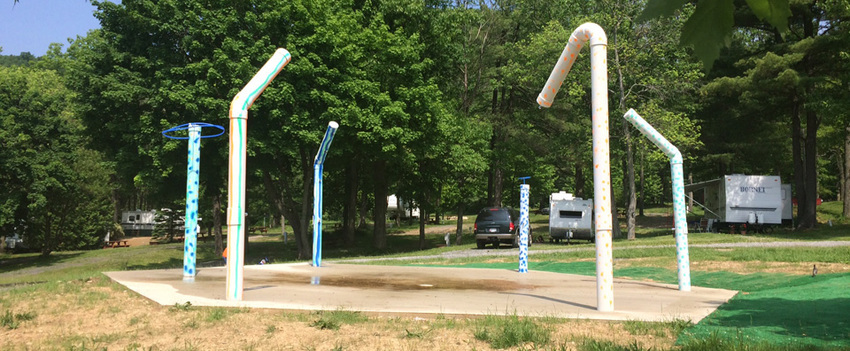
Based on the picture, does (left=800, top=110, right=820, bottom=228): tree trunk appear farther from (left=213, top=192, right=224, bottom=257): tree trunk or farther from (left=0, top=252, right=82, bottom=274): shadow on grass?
(left=0, top=252, right=82, bottom=274): shadow on grass

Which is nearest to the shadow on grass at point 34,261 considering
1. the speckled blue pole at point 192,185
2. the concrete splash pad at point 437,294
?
the speckled blue pole at point 192,185

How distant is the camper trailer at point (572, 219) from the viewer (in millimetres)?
33750

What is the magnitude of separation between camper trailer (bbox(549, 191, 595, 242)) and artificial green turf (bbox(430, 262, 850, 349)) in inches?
777

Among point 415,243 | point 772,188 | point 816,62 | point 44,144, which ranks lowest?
point 415,243

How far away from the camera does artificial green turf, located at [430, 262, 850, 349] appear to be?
20.8 ft

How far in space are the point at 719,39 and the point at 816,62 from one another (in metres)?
35.5

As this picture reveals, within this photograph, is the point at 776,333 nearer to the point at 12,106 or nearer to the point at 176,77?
the point at 176,77

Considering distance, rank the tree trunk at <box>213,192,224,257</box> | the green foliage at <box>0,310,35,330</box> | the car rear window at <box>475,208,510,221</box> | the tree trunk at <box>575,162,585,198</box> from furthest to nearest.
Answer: the tree trunk at <box>575,162,585,198</box>
the tree trunk at <box>213,192,224,257</box>
the car rear window at <box>475,208,510,221</box>
the green foliage at <box>0,310,35,330</box>

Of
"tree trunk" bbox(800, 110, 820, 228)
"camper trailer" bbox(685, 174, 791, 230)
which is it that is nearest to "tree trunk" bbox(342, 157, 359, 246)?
"camper trailer" bbox(685, 174, 791, 230)

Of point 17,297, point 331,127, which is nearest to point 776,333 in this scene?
point 17,297

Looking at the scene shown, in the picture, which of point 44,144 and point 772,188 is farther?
point 44,144

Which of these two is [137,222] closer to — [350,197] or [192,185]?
[350,197]

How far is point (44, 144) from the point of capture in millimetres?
41312

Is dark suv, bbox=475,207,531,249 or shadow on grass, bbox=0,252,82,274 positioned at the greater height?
dark suv, bbox=475,207,531,249
